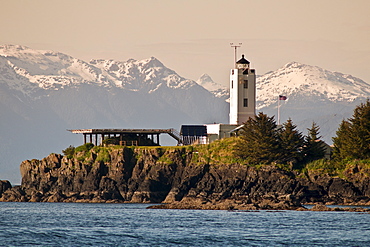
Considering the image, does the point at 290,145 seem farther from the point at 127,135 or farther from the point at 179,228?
the point at 179,228

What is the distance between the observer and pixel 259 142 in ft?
495

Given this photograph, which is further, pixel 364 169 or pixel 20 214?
pixel 364 169

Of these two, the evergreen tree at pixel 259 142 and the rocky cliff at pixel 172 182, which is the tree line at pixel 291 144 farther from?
the rocky cliff at pixel 172 182

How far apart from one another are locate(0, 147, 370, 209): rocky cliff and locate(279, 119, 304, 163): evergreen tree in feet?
10.6

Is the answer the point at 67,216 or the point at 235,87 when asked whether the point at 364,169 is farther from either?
the point at 67,216

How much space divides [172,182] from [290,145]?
774 inches

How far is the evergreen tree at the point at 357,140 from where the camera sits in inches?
5837

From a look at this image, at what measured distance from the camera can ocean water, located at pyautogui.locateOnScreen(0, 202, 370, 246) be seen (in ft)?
303

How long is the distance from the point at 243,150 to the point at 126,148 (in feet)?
66.6

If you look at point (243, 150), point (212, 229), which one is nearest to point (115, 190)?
point (243, 150)

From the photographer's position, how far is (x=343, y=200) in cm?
14038

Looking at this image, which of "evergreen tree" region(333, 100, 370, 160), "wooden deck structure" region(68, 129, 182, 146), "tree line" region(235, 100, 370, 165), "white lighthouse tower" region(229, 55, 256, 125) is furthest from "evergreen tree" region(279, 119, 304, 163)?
"wooden deck structure" region(68, 129, 182, 146)

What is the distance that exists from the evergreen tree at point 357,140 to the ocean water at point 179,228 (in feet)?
92.7

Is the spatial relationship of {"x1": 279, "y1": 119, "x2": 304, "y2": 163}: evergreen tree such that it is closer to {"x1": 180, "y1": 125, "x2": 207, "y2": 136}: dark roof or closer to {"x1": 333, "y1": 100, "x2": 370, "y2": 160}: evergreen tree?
{"x1": 333, "y1": 100, "x2": 370, "y2": 160}: evergreen tree
